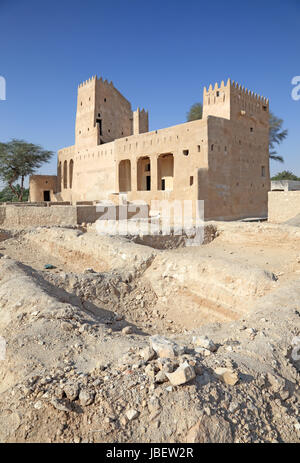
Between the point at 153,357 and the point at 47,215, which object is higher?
the point at 47,215

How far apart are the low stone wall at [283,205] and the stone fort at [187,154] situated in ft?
12.7

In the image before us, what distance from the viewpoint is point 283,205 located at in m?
15.0

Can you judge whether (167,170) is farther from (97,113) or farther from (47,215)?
(47,215)

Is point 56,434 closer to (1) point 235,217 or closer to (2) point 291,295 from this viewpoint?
(2) point 291,295

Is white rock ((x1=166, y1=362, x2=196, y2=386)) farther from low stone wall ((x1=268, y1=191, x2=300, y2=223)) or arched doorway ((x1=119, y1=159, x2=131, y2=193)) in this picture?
arched doorway ((x1=119, y1=159, x2=131, y2=193))

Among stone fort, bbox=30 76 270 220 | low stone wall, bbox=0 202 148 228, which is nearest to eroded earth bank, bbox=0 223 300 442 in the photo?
low stone wall, bbox=0 202 148 228

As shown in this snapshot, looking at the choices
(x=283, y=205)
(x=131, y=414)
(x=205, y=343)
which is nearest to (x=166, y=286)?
(x=205, y=343)

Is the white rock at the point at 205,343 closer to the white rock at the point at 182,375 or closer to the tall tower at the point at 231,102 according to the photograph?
the white rock at the point at 182,375

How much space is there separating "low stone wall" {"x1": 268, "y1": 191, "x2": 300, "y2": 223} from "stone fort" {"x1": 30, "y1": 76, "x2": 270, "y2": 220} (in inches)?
153

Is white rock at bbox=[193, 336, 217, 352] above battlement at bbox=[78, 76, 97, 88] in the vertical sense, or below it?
below

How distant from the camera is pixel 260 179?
2186 centimetres

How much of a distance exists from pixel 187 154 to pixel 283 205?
273 inches

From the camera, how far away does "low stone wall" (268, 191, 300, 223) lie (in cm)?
1459

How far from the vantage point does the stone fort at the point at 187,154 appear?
18.4m
